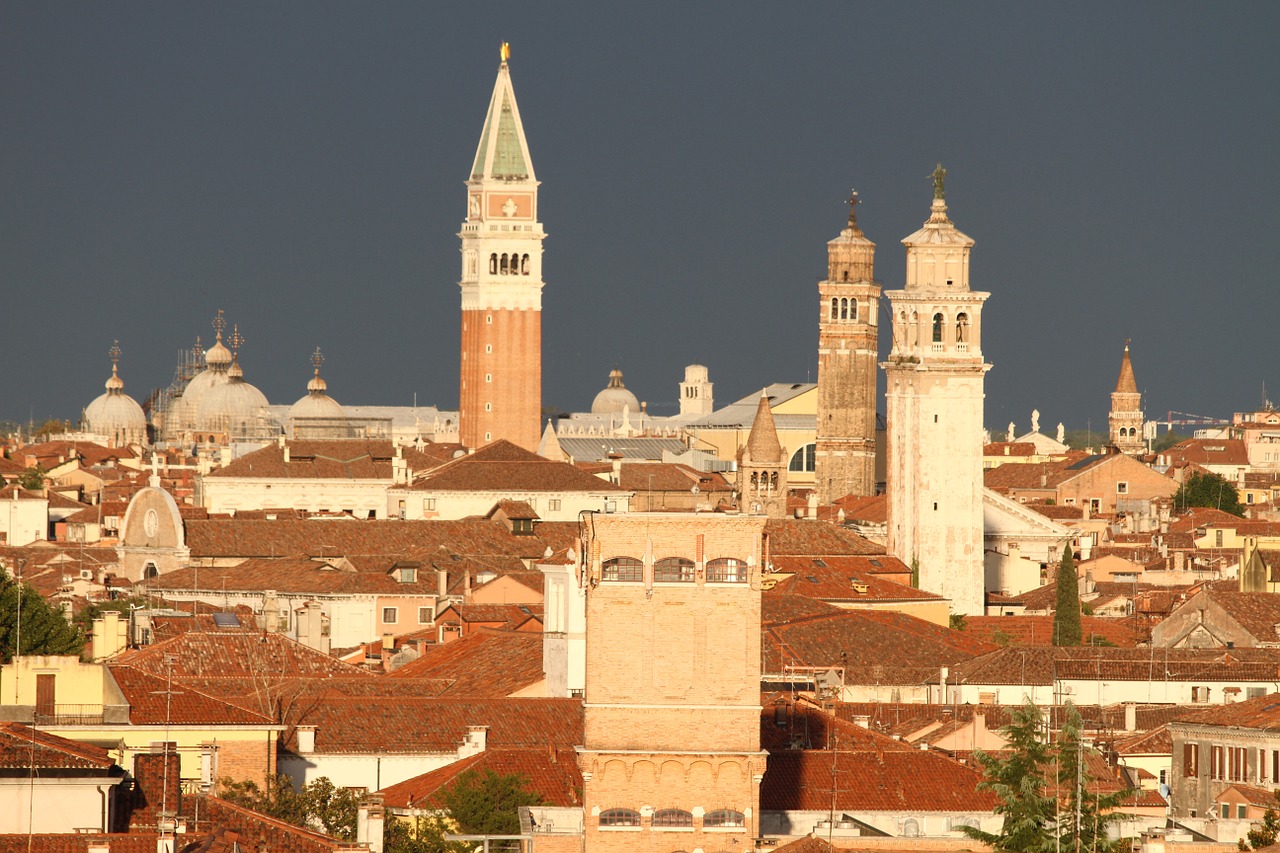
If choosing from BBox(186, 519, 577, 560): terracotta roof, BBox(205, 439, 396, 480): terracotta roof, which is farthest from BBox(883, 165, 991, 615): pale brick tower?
BBox(205, 439, 396, 480): terracotta roof

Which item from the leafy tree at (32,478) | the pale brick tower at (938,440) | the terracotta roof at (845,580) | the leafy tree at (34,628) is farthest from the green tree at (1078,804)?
the leafy tree at (32,478)

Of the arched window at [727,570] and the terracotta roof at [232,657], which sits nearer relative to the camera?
the arched window at [727,570]

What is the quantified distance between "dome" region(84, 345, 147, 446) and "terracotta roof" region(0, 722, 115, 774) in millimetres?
154129

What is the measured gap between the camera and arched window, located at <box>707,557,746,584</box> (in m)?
27.1

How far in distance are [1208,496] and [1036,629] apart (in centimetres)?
4387

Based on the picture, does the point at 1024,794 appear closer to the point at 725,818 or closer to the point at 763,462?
the point at 725,818

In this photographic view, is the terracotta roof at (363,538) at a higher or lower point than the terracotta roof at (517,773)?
higher

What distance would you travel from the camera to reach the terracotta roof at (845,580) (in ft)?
193

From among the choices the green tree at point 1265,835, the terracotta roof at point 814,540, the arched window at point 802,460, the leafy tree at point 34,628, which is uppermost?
the arched window at point 802,460

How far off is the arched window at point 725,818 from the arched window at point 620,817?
0.60 metres

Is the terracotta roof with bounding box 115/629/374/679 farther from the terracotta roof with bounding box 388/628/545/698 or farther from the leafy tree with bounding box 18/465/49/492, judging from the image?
the leafy tree with bounding box 18/465/49/492

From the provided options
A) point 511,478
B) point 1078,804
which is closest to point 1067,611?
point 1078,804

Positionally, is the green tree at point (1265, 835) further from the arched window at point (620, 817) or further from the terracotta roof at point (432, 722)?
the terracotta roof at point (432, 722)

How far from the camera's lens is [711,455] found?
12506 centimetres
